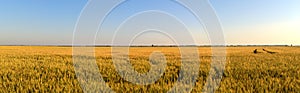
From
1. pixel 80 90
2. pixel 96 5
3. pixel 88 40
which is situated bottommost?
pixel 80 90

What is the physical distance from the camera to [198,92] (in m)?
7.27

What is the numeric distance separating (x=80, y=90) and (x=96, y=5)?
2.14m

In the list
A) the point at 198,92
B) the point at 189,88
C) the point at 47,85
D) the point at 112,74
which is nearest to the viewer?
the point at 198,92

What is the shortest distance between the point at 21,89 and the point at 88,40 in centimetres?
205

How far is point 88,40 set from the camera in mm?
7625

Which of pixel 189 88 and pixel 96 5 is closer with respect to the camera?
pixel 96 5

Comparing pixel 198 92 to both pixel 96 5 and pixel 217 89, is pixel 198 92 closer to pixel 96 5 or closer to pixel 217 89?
pixel 217 89

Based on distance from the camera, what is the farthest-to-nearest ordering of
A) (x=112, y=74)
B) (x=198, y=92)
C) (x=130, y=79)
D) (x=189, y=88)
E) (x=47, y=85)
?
(x=112, y=74)
(x=130, y=79)
(x=47, y=85)
(x=189, y=88)
(x=198, y=92)

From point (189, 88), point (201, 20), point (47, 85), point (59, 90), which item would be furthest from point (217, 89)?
point (47, 85)

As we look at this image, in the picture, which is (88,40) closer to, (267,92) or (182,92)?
(182,92)

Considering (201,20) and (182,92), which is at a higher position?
(201,20)

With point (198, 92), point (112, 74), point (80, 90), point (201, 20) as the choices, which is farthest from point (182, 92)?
point (112, 74)

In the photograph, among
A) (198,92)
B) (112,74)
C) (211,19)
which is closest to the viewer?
(211,19)

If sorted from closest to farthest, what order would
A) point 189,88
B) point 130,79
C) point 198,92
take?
point 198,92
point 189,88
point 130,79
